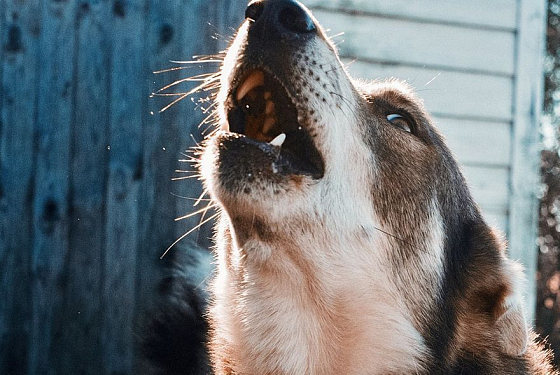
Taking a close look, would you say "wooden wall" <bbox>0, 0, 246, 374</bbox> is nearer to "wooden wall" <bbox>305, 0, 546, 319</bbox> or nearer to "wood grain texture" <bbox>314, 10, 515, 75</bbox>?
"wood grain texture" <bbox>314, 10, 515, 75</bbox>

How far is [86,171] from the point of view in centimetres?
430

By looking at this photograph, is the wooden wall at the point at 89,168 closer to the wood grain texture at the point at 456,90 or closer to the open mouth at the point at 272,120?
the wood grain texture at the point at 456,90

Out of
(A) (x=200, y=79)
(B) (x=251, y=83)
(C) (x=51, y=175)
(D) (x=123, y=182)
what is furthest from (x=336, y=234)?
(C) (x=51, y=175)

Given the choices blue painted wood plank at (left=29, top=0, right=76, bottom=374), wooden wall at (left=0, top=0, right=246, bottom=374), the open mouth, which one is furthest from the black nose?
blue painted wood plank at (left=29, top=0, right=76, bottom=374)

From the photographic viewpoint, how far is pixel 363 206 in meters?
2.66

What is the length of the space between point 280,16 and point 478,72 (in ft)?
9.43

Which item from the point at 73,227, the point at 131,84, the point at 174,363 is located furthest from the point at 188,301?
the point at 131,84

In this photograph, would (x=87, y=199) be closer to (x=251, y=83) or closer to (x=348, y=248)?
(x=251, y=83)

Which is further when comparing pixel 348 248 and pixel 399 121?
pixel 399 121

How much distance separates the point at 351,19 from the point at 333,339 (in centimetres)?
269

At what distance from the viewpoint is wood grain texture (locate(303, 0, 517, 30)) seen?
479cm

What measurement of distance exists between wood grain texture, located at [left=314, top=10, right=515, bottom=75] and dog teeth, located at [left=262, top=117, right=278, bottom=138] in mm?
2260

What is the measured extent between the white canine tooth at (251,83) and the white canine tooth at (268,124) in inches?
4.9

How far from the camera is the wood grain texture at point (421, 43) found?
188 inches
